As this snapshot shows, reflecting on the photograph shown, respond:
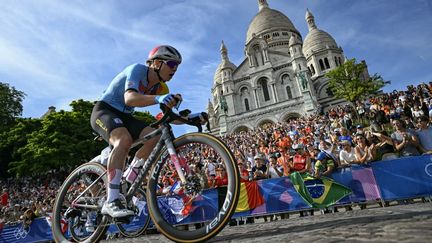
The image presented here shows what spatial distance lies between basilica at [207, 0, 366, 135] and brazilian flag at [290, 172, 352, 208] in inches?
1646

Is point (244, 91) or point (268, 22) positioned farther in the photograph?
point (268, 22)

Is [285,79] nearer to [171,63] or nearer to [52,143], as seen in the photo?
[52,143]

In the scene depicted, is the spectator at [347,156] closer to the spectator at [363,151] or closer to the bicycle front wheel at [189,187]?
the spectator at [363,151]

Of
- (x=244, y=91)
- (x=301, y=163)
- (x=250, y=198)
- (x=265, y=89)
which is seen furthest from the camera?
(x=244, y=91)

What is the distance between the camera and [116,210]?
10.5 ft

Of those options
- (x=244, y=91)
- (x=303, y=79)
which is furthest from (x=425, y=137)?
(x=244, y=91)

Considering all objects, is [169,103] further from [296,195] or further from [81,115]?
[81,115]

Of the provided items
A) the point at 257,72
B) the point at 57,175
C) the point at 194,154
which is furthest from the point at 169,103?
the point at 257,72

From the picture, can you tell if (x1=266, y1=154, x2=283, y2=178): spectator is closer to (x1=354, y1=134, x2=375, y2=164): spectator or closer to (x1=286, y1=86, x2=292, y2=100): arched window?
(x1=354, y1=134, x2=375, y2=164): spectator

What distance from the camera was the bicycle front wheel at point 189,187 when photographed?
108 inches

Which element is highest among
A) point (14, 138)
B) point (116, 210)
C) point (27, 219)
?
point (14, 138)

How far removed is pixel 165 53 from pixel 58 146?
107ft

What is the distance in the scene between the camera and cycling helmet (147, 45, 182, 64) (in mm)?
3594

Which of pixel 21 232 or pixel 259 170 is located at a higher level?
pixel 259 170
